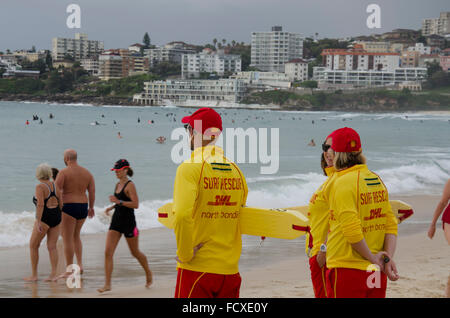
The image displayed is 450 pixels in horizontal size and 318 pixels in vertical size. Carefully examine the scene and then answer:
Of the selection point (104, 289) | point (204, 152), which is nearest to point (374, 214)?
point (204, 152)

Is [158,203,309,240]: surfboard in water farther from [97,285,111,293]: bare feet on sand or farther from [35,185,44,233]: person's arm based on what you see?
[97,285,111,293]: bare feet on sand

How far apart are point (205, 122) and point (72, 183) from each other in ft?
12.5

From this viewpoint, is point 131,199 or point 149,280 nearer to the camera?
point 131,199

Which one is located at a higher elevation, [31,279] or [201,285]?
[201,285]

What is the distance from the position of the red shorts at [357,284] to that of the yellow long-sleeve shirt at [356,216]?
1.7 inches

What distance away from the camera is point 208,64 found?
190750 millimetres

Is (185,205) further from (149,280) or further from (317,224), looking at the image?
(149,280)

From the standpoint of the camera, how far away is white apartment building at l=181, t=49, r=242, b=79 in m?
184

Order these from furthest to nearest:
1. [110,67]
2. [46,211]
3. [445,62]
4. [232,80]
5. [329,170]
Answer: [110,67], [445,62], [232,80], [46,211], [329,170]

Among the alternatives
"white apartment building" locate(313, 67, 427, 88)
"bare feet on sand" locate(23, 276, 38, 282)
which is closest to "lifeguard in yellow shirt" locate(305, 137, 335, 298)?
"bare feet on sand" locate(23, 276, 38, 282)

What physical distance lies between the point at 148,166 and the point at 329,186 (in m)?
23.4

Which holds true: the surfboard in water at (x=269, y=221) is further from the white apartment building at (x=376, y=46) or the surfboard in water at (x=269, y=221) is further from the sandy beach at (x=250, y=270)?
the white apartment building at (x=376, y=46)

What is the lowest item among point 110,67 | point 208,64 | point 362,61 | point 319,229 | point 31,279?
point 31,279

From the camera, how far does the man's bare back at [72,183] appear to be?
6.41 m
